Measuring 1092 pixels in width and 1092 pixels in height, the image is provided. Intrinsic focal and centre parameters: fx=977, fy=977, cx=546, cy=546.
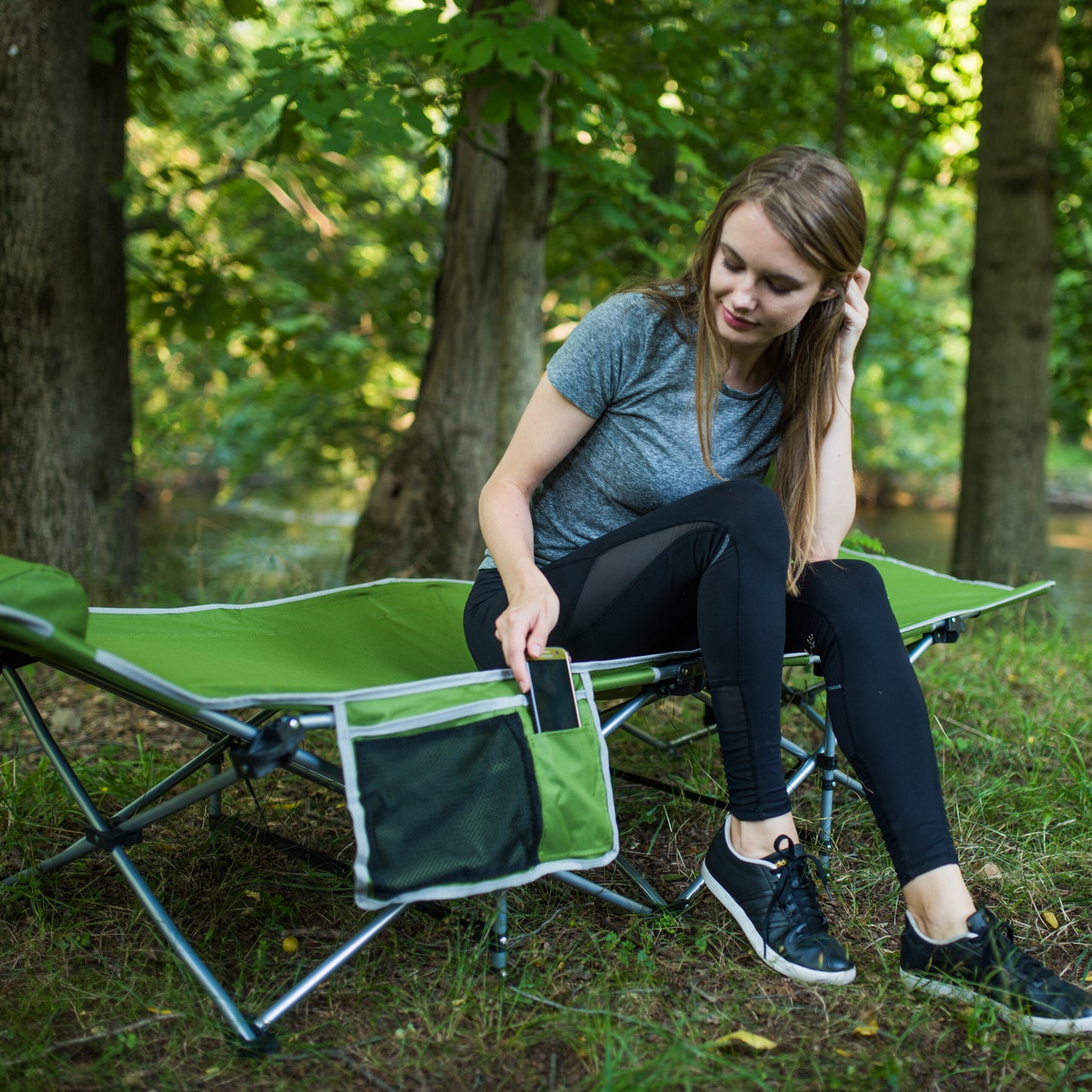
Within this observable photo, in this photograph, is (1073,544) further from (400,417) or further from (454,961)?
(454,961)

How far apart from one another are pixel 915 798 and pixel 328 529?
25.1 feet

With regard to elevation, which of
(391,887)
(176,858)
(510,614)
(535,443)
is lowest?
(176,858)

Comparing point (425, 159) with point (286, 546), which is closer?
point (425, 159)

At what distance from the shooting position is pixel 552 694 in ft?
4.56

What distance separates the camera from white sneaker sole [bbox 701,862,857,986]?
4.59 ft

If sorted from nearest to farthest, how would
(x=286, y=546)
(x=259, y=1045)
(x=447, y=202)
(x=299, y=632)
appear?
(x=259, y=1045) → (x=299, y=632) → (x=447, y=202) → (x=286, y=546)

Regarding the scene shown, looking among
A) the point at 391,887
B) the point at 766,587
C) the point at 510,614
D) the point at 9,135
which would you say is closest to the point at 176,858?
the point at 391,887

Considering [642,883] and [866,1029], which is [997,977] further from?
[642,883]

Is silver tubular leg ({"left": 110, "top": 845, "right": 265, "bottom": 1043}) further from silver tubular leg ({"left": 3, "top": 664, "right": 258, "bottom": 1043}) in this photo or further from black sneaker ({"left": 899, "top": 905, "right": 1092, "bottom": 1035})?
black sneaker ({"left": 899, "top": 905, "right": 1092, "bottom": 1035})

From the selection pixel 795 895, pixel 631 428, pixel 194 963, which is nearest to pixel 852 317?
pixel 631 428

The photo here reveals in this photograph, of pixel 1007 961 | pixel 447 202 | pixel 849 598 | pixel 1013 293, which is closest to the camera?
pixel 1007 961

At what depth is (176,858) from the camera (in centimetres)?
181

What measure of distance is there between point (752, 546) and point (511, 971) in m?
0.74

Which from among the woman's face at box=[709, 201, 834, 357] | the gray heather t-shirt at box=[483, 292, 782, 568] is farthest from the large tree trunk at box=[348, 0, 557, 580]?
the woman's face at box=[709, 201, 834, 357]
